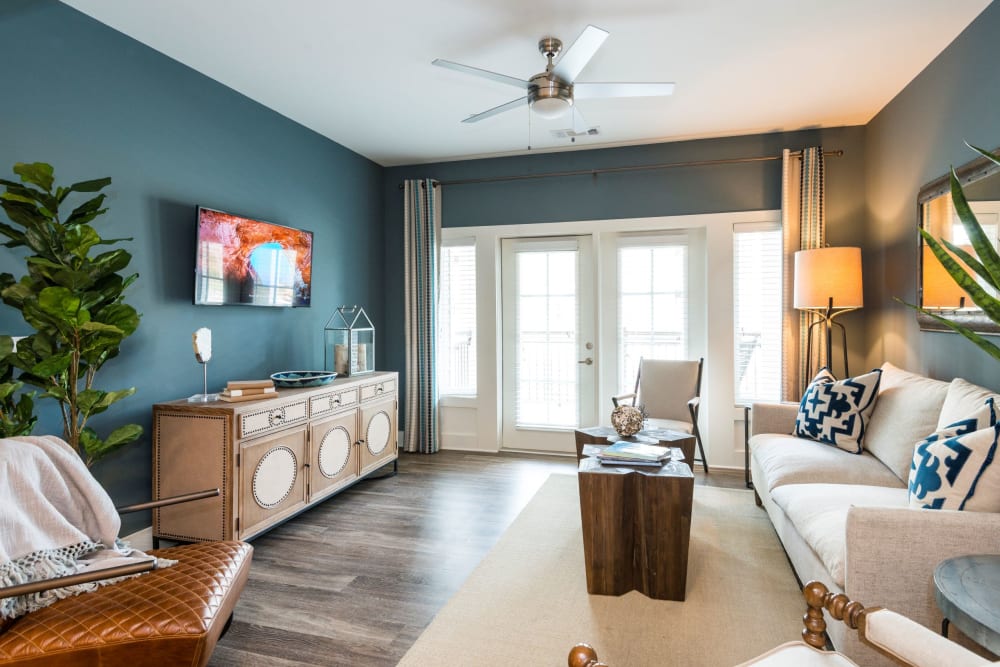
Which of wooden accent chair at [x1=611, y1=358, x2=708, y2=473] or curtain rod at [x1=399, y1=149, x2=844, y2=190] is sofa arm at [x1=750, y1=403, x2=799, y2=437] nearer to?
wooden accent chair at [x1=611, y1=358, x2=708, y2=473]

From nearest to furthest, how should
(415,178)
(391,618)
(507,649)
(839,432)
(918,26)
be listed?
(507,649) → (391,618) → (918,26) → (839,432) → (415,178)

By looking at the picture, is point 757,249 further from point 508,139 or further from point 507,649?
point 507,649

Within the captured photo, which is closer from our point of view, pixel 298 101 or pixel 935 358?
pixel 935 358

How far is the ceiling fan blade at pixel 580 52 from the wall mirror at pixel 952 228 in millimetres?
1899

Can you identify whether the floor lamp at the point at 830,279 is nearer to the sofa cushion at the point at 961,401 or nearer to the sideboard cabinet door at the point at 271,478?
the sofa cushion at the point at 961,401

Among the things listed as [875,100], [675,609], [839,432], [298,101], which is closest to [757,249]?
[875,100]

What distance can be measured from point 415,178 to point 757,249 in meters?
3.12

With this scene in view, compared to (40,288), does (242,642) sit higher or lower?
lower

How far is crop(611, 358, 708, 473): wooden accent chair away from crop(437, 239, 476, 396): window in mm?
1497

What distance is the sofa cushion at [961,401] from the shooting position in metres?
2.21

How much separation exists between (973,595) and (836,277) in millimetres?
2800

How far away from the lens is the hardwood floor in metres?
2.10

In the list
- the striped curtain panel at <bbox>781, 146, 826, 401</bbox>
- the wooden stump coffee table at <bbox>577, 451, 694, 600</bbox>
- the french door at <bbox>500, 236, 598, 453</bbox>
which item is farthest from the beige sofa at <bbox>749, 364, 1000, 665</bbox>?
the french door at <bbox>500, 236, 598, 453</bbox>

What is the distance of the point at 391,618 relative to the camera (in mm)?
2275
